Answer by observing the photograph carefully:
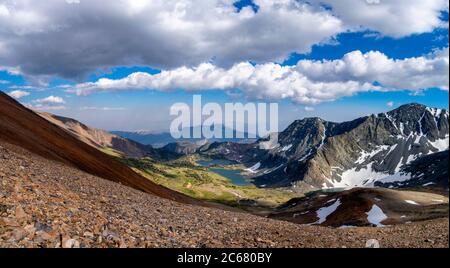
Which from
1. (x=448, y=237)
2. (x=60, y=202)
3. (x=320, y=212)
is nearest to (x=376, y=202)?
(x=320, y=212)

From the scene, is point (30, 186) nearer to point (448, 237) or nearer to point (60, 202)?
point (60, 202)

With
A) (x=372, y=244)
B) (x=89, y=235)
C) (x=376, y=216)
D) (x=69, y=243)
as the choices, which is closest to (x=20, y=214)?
(x=89, y=235)

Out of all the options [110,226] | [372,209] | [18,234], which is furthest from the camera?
[372,209]

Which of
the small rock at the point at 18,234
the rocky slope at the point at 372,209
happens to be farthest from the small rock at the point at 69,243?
the rocky slope at the point at 372,209

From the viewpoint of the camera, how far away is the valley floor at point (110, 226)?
17484 mm

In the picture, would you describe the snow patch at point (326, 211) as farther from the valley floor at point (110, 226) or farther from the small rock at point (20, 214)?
the small rock at point (20, 214)

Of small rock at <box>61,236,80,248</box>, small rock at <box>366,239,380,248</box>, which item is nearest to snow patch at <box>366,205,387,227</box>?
small rock at <box>366,239,380,248</box>

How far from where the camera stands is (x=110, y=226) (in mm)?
20562

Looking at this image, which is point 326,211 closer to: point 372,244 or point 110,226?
point 372,244

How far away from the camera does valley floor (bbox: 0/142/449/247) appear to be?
1748cm

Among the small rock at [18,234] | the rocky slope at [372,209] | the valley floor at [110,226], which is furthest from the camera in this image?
the rocky slope at [372,209]

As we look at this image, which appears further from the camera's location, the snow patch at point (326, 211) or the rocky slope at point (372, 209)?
the snow patch at point (326, 211)
